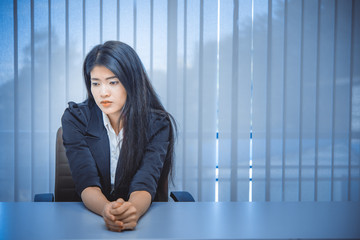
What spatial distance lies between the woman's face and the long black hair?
20 mm

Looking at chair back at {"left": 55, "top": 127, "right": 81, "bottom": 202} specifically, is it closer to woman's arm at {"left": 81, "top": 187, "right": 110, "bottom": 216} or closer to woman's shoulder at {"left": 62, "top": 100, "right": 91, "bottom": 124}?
woman's shoulder at {"left": 62, "top": 100, "right": 91, "bottom": 124}

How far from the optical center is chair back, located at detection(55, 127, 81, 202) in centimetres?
142

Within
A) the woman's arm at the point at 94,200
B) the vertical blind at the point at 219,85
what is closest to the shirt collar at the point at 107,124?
the woman's arm at the point at 94,200

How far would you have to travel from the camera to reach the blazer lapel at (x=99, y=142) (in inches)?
47.6

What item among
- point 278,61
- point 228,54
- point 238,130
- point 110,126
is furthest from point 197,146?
point 110,126

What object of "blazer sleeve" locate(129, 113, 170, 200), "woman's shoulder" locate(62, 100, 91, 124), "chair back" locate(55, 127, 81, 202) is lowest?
"chair back" locate(55, 127, 81, 202)

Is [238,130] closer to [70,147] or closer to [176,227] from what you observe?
[70,147]

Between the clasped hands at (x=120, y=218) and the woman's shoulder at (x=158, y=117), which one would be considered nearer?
the clasped hands at (x=120, y=218)

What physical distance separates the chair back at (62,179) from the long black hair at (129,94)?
1.36 feet

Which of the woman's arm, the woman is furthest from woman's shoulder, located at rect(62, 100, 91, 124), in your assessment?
the woman's arm

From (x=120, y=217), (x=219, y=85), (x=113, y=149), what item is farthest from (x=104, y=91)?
(x=219, y=85)

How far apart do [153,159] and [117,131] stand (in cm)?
28

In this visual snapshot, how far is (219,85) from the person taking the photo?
233 cm

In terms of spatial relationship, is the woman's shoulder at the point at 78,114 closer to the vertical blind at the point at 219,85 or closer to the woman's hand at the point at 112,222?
the woman's hand at the point at 112,222
